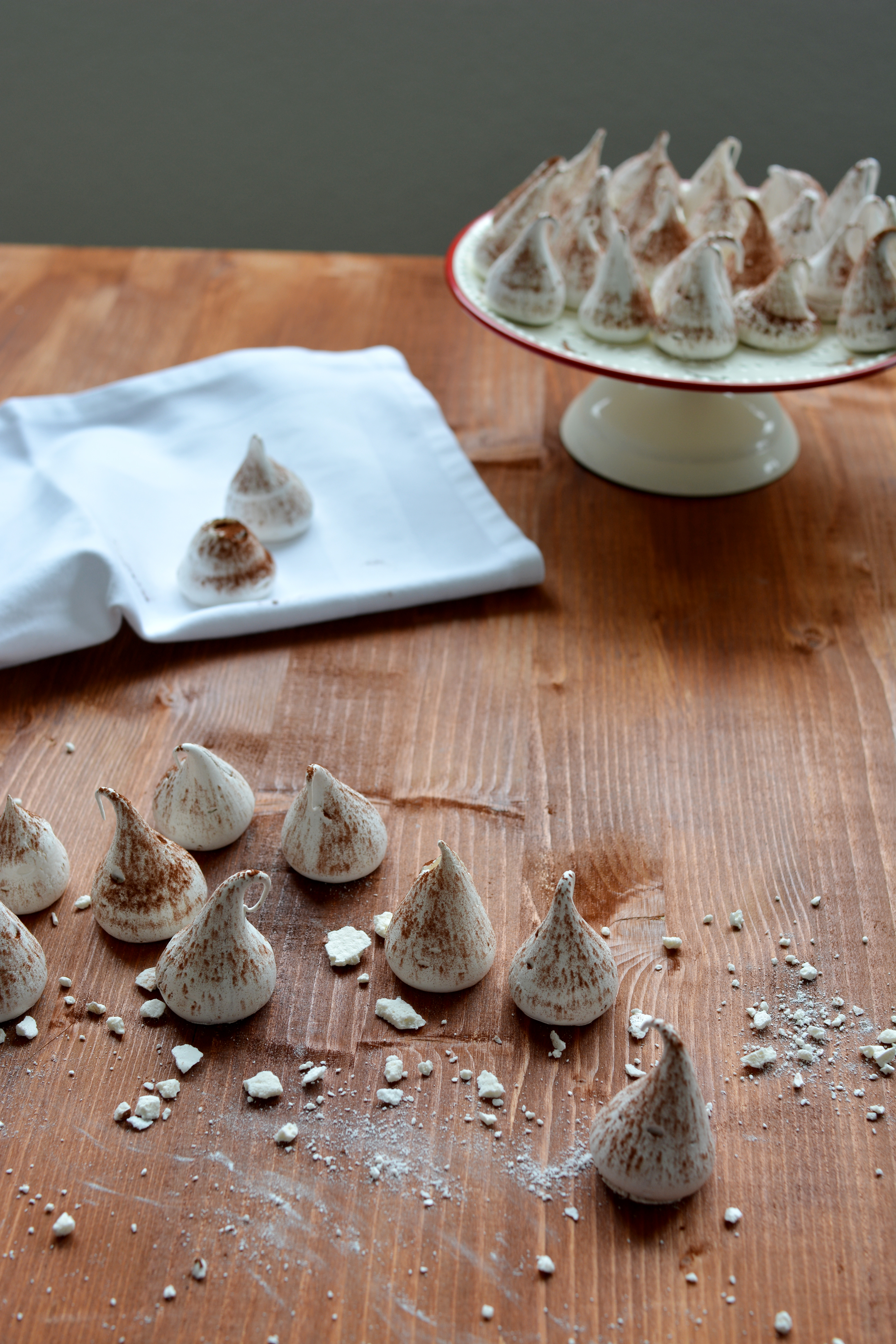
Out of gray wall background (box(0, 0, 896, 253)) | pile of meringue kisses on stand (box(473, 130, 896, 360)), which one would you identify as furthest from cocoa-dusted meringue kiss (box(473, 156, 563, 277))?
gray wall background (box(0, 0, 896, 253))

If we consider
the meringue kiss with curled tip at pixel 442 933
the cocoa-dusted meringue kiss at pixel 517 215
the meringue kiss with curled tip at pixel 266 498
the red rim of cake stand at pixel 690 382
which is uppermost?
the cocoa-dusted meringue kiss at pixel 517 215

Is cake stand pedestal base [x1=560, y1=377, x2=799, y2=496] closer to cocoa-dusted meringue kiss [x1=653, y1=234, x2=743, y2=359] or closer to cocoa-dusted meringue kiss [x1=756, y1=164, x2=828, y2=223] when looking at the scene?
cocoa-dusted meringue kiss [x1=653, y1=234, x2=743, y2=359]

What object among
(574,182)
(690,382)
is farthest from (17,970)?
(574,182)

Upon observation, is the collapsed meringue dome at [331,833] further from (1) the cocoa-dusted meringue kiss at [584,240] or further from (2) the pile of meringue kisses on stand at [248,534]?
(1) the cocoa-dusted meringue kiss at [584,240]

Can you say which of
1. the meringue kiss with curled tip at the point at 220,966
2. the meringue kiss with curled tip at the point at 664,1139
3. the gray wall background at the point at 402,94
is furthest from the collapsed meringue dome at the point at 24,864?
the gray wall background at the point at 402,94

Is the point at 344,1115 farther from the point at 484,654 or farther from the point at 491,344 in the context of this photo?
the point at 491,344

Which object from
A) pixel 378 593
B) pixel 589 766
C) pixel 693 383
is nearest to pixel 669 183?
pixel 693 383
